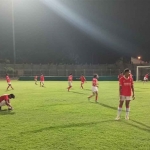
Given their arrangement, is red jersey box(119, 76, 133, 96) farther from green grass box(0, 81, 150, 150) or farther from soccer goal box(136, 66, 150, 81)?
soccer goal box(136, 66, 150, 81)

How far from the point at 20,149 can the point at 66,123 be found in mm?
3186

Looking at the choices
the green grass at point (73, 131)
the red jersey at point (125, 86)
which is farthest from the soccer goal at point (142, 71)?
the red jersey at point (125, 86)

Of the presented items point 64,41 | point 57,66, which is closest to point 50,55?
point 64,41

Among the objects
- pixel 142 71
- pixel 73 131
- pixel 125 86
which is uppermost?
pixel 142 71

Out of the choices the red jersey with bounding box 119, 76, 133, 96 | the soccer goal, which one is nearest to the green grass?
the red jersey with bounding box 119, 76, 133, 96

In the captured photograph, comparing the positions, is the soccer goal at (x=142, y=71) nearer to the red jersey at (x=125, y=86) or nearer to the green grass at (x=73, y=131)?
the green grass at (x=73, y=131)

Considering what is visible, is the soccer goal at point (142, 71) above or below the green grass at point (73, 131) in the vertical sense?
above

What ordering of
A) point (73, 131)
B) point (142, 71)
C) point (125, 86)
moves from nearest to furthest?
point (73, 131)
point (125, 86)
point (142, 71)

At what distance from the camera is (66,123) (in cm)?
934

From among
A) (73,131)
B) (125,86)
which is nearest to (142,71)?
(125,86)

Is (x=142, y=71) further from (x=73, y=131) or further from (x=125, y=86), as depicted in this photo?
(x=73, y=131)

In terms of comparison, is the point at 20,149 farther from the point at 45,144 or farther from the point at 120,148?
the point at 120,148

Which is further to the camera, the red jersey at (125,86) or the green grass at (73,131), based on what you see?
the red jersey at (125,86)

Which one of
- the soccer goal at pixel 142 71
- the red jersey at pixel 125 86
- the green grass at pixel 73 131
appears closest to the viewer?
the green grass at pixel 73 131
